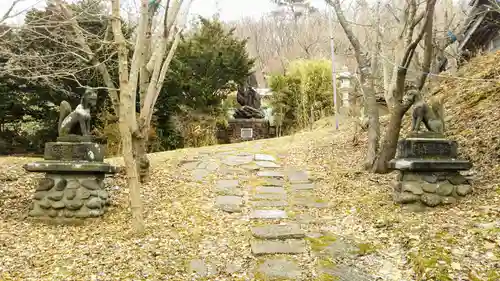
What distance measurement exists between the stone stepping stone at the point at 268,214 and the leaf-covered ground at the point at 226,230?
236 millimetres

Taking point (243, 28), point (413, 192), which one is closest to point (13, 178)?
point (413, 192)

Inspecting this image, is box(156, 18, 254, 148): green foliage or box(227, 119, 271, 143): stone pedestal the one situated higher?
box(156, 18, 254, 148): green foliage

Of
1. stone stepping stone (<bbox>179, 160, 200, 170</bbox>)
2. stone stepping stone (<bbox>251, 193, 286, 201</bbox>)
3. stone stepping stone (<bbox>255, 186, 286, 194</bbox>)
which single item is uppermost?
stone stepping stone (<bbox>179, 160, 200, 170</bbox>)

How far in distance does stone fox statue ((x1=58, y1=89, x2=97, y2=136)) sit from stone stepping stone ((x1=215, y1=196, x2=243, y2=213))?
1948 mm

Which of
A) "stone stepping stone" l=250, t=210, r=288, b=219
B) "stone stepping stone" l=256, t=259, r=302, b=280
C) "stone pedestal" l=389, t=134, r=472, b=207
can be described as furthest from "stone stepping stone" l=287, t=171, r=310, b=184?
"stone stepping stone" l=256, t=259, r=302, b=280

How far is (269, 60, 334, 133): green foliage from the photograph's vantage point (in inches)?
527

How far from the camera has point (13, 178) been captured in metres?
5.77

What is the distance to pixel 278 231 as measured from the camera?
14.1 ft

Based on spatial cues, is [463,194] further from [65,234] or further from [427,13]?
[65,234]

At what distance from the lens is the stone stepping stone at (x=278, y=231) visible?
13.7 feet

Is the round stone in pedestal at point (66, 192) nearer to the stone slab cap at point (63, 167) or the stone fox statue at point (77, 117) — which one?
the stone slab cap at point (63, 167)

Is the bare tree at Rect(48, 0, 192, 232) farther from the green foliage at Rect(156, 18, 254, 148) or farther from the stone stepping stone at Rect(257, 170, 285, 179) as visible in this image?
the green foliage at Rect(156, 18, 254, 148)

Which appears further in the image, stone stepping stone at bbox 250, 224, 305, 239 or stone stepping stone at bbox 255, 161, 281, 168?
stone stepping stone at bbox 255, 161, 281, 168

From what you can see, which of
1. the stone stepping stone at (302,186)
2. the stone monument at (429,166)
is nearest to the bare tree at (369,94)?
the stone stepping stone at (302,186)
